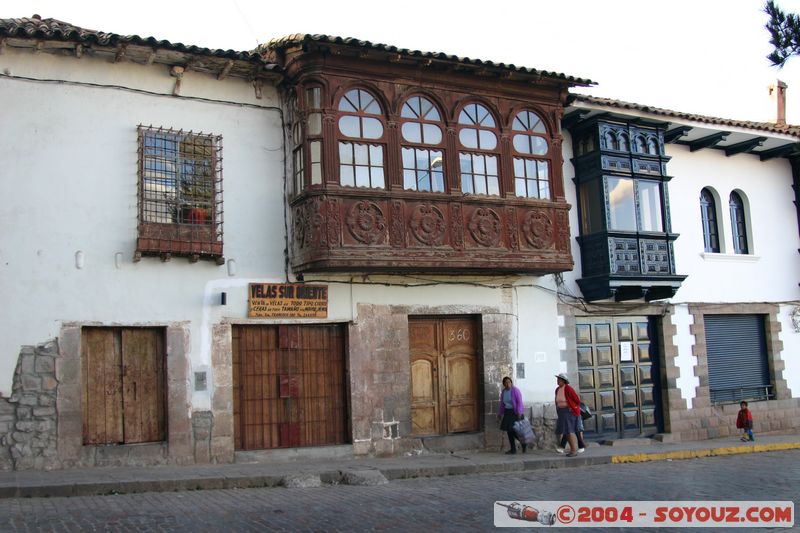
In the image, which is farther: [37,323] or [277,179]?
[277,179]

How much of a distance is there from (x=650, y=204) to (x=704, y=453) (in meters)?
4.91

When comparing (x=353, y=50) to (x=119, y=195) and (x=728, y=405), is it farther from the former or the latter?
(x=728, y=405)

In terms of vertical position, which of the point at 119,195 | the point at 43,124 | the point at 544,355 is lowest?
the point at 544,355

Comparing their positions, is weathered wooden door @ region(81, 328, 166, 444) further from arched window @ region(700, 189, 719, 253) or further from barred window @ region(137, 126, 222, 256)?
Result: arched window @ region(700, 189, 719, 253)

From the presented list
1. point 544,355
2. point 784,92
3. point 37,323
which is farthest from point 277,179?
point 784,92

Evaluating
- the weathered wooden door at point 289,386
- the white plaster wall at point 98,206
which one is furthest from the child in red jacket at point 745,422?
the white plaster wall at point 98,206

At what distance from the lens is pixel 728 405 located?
17.4 m

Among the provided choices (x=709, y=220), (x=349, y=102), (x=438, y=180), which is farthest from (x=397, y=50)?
(x=709, y=220)

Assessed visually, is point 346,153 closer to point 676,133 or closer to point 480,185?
point 480,185

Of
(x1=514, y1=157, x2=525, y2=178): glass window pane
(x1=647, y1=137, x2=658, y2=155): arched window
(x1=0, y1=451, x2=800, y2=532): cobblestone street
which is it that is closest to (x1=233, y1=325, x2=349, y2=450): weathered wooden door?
(x1=0, y1=451, x2=800, y2=532): cobblestone street

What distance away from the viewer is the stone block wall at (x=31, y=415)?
36.9ft

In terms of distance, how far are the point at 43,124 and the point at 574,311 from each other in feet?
32.1

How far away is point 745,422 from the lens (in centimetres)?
1630

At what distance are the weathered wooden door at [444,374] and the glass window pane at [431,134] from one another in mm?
3116
